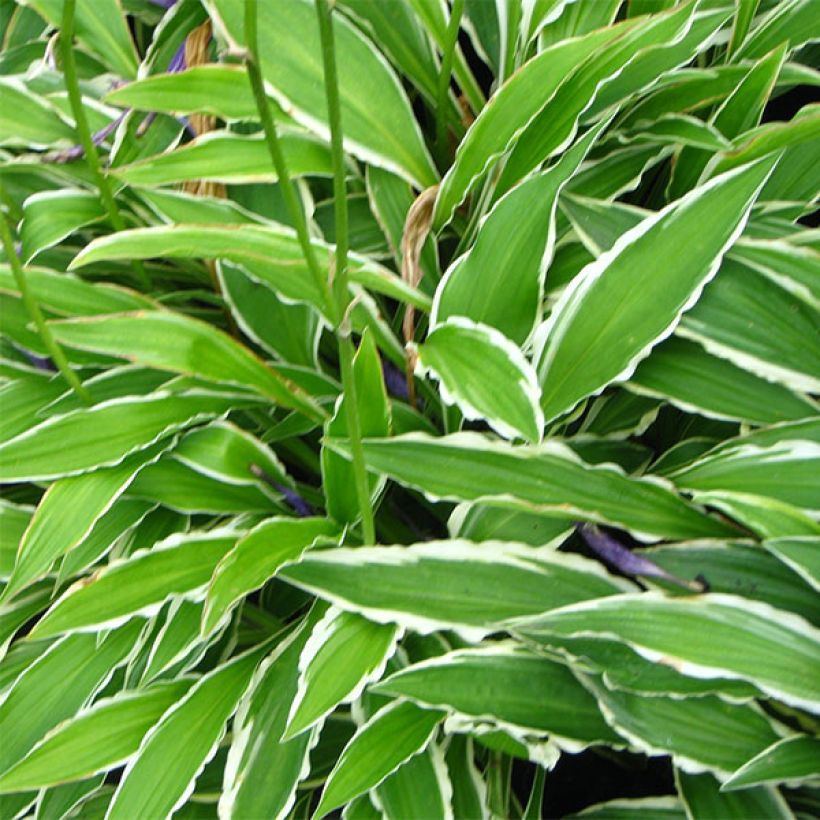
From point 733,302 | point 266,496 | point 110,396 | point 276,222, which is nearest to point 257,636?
point 266,496

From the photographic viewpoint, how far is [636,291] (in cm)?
69

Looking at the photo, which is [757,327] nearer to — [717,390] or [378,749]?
[717,390]

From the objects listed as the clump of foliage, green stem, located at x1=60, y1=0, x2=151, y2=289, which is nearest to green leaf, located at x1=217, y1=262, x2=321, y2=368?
the clump of foliage

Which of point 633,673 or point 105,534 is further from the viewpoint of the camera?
point 105,534

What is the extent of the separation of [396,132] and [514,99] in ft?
0.41

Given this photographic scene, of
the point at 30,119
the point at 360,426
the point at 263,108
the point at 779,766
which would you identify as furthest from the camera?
the point at 30,119

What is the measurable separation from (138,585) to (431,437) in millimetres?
260

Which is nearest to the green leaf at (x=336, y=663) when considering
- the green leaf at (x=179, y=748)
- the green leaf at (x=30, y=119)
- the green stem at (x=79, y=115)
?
the green leaf at (x=179, y=748)

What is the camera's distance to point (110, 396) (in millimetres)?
852

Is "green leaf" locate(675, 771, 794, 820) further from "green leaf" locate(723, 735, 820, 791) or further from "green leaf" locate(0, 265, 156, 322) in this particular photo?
"green leaf" locate(0, 265, 156, 322)

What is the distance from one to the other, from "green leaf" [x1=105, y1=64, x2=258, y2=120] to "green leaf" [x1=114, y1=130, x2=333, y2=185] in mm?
23

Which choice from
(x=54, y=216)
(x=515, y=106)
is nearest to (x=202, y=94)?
(x=54, y=216)

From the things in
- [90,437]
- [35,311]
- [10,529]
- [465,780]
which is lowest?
[465,780]

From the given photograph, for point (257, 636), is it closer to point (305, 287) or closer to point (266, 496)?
point (266, 496)
